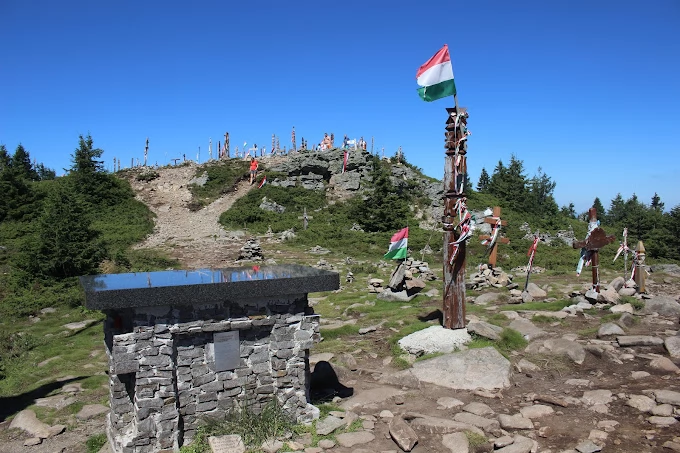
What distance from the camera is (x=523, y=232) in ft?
118

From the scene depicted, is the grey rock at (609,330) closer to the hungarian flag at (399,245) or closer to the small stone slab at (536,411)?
the small stone slab at (536,411)

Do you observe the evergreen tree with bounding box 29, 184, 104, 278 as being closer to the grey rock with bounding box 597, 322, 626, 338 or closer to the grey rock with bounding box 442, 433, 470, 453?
the grey rock with bounding box 442, 433, 470, 453

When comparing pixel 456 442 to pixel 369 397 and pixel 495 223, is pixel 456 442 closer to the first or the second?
pixel 369 397

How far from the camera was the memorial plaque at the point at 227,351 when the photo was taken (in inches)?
272

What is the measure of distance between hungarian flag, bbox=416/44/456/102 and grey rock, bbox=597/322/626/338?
20.4 ft

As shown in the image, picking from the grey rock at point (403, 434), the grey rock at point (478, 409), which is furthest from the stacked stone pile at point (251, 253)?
the grey rock at point (403, 434)

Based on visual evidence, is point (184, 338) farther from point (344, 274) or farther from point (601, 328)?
point (344, 274)

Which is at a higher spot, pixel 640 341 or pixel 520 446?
pixel 640 341

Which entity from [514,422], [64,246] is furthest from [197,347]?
[64,246]

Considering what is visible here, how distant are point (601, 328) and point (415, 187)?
37356mm

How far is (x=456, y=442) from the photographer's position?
251 inches

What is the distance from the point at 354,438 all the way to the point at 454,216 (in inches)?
225

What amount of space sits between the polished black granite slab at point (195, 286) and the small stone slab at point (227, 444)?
1843 millimetres

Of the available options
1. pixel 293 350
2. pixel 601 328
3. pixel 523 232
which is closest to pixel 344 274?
pixel 601 328
